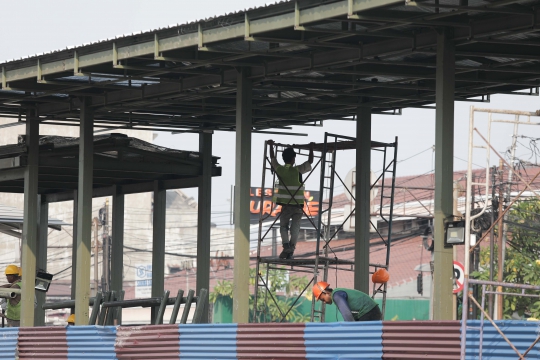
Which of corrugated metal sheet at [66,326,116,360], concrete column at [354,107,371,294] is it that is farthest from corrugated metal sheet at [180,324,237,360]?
concrete column at [354,107,371,294]

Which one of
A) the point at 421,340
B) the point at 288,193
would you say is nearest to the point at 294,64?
the point at 288,193

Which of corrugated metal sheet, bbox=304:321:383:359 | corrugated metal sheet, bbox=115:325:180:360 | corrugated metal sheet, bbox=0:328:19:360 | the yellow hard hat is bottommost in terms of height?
corrugated metal sheet, bbox=0:328:19:360

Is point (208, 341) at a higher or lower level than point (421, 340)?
lower

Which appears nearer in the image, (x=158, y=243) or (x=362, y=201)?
(x=362, y=201)

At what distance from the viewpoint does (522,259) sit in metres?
46.7

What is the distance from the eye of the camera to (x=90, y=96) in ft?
72.2

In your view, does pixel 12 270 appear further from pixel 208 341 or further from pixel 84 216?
pixel 208 341

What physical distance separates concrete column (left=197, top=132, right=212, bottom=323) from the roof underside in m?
1.14

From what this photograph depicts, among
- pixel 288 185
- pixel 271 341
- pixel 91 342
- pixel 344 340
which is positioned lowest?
pixel 91 342

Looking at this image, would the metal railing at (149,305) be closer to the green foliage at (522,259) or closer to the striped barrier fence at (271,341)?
the striped barrier fence at (271,341)

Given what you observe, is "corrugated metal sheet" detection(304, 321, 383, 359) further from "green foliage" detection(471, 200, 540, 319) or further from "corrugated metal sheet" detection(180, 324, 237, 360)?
"green foliage" detection(471, 200, 540, 319)

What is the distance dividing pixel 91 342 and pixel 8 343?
2.70m

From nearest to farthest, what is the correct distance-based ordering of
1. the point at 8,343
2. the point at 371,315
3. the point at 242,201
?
the point at 371,315 → the point at 242,201 → the point at 8,343

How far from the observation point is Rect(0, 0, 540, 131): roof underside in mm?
14484
